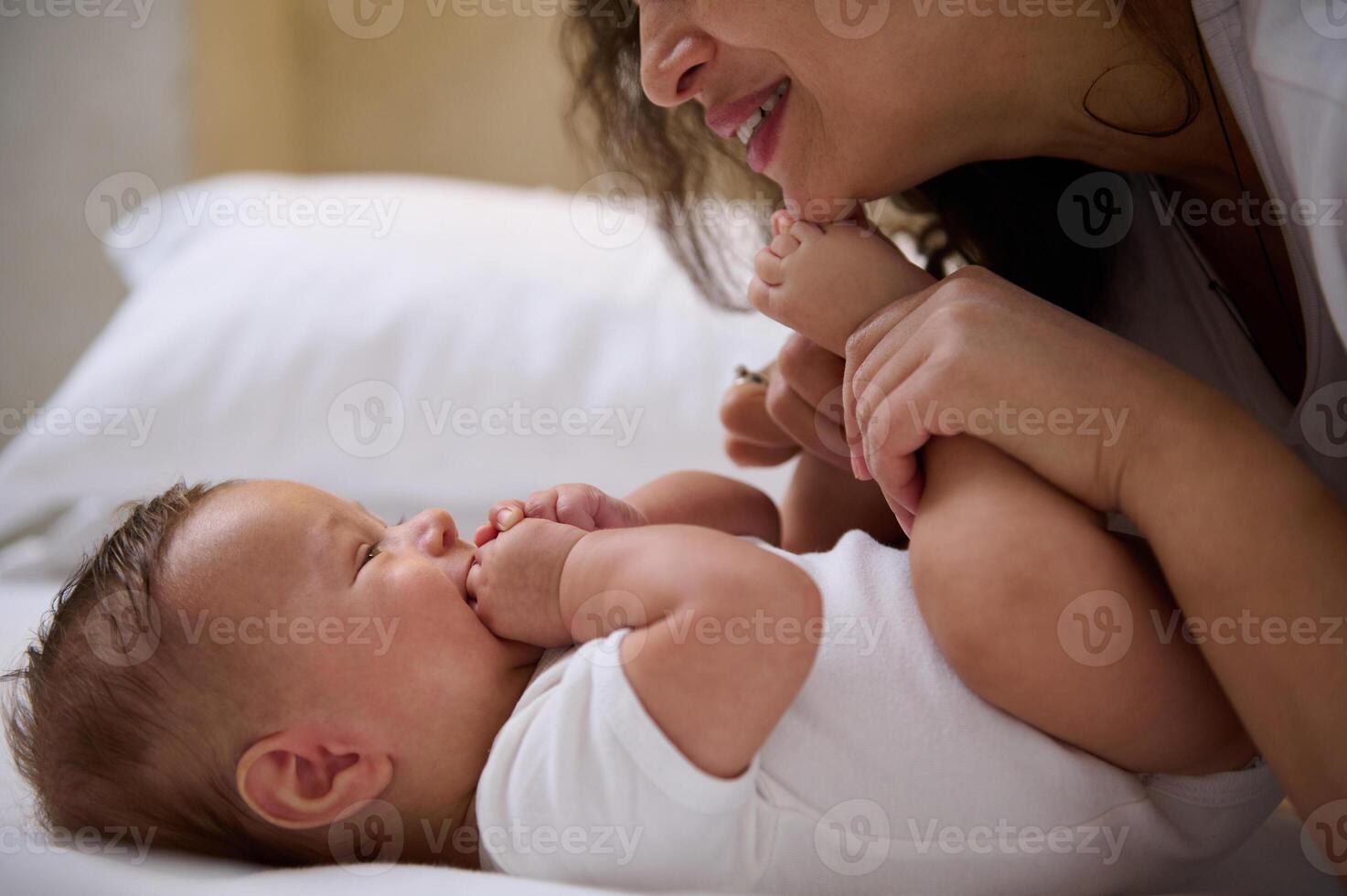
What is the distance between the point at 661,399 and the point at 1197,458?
908 millimetres

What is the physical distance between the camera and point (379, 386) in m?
1.53

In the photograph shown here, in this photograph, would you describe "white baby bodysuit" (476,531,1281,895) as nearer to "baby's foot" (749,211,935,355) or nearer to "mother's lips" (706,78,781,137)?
"baby's foot" (749,211,935,355)

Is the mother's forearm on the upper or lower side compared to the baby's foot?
lower

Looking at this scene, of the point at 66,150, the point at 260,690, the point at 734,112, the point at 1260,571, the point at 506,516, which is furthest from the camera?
the point at 66,150

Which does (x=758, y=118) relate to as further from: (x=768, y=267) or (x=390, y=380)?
(x=390, y=380)

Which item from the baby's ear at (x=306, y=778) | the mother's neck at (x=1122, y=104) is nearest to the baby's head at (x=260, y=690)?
the baby's ear at (x=306, y=778)

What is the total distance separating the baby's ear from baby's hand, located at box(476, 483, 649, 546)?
0.19 metres

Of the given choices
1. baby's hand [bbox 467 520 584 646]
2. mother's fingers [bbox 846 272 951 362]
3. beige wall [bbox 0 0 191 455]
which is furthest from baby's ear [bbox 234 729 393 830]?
beige wall [bbox 0 0 191 455]

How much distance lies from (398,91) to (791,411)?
5.74ft

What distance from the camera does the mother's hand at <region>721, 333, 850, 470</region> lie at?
1011mm

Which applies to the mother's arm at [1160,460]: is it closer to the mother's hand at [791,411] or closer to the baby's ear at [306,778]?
the mother's hand at [791,411]

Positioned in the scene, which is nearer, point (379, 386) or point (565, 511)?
point (565, 511)

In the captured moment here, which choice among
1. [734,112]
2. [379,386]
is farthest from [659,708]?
[379,386]

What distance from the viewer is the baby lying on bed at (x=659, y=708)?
2.35ft
